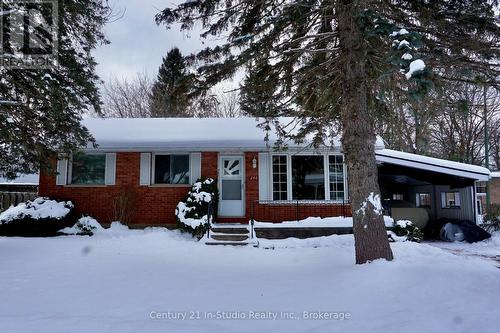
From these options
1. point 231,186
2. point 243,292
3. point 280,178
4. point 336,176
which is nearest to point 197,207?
point 231,186

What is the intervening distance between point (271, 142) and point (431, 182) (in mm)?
7535

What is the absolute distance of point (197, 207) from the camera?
10.9 meters

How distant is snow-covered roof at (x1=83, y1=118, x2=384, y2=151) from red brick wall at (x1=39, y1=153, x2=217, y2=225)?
0.60m

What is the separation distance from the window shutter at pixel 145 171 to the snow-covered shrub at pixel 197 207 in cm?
161

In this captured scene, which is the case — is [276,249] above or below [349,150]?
below

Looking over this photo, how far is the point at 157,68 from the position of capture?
31.9 metres

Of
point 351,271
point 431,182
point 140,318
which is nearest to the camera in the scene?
point 140,318

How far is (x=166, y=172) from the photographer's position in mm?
12227

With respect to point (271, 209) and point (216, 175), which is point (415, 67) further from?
point (216, 175)

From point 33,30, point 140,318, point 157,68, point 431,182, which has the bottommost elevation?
point 140,318

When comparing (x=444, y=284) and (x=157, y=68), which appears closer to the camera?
(x=444, y=284)

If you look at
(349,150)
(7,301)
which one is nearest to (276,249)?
(349,150)

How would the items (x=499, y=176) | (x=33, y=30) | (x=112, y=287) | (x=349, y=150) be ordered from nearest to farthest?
(x=112, y=287), (x=349, y=150), (x=33, y=30), (x=499, y=176)

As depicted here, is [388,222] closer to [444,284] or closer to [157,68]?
[444,284]
